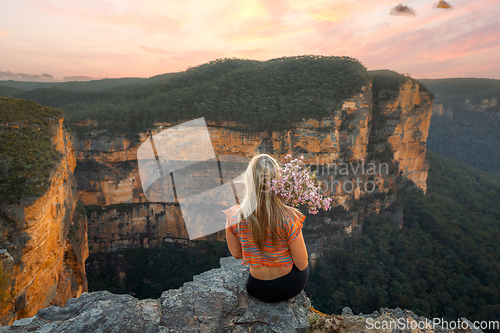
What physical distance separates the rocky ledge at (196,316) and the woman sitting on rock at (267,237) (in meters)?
0.23

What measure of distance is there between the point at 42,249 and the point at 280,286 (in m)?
7.75

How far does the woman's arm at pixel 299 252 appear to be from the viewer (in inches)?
104

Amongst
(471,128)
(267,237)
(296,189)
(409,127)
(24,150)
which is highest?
(296,189)

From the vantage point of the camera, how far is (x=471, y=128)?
57.3m

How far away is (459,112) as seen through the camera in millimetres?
60781

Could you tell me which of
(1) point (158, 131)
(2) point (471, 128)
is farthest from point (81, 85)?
(2) point (471, 128)

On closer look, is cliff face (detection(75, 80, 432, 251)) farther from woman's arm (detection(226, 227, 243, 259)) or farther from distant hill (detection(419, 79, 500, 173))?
distant hill (detection(419, 79, 500, 173))

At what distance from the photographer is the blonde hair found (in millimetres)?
2428

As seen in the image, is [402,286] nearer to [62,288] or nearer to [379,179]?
[379,179]

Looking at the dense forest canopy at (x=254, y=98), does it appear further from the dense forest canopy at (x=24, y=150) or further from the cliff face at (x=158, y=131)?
the dense forest canopy at (x=24, y=150)

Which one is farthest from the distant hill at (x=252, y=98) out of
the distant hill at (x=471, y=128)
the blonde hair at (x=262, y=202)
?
the distant hill at (x=471, y=128)

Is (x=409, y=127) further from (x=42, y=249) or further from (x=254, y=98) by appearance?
(x=42, y=249)

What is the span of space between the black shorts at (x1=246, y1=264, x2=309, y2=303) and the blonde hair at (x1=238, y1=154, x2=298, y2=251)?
0.52m

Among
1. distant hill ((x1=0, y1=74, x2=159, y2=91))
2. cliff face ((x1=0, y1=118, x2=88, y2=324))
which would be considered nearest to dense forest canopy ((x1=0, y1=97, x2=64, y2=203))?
cliff face ((x1=0, y1=118, x2=88, y2=324))
